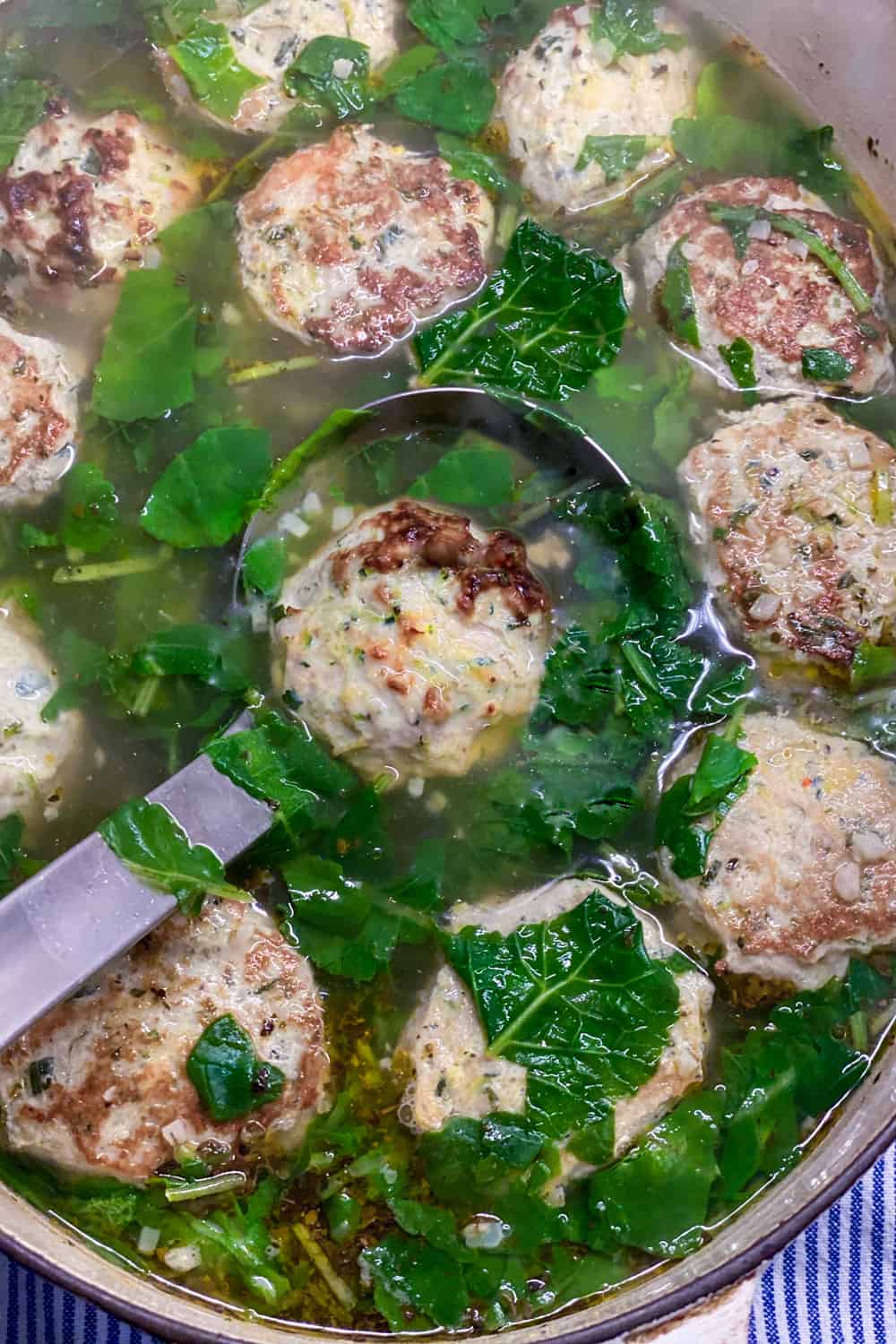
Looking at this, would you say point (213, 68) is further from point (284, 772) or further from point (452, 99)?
point (284, 772)

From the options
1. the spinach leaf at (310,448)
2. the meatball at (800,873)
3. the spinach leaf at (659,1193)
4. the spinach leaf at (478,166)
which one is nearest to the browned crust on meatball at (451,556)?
the spinach leaf at (310,448)

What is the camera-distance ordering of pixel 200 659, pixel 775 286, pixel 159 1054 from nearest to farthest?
pixel 159 1054
pixel 200 659
pixel 775 286

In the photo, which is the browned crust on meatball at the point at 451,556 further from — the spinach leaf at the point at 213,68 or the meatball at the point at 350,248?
the spinach leaf at the point at 213,68

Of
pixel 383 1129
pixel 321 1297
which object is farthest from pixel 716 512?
pixel 321 1297

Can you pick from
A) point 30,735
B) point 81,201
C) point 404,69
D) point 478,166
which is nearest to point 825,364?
point 478,166

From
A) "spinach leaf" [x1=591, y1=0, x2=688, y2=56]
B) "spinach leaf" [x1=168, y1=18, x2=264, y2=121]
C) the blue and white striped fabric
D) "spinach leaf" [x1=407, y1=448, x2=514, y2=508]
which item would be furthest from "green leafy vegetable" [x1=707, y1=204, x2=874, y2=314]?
the blue and white striped fabric

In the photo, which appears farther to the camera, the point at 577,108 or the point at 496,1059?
the point at 577,108
